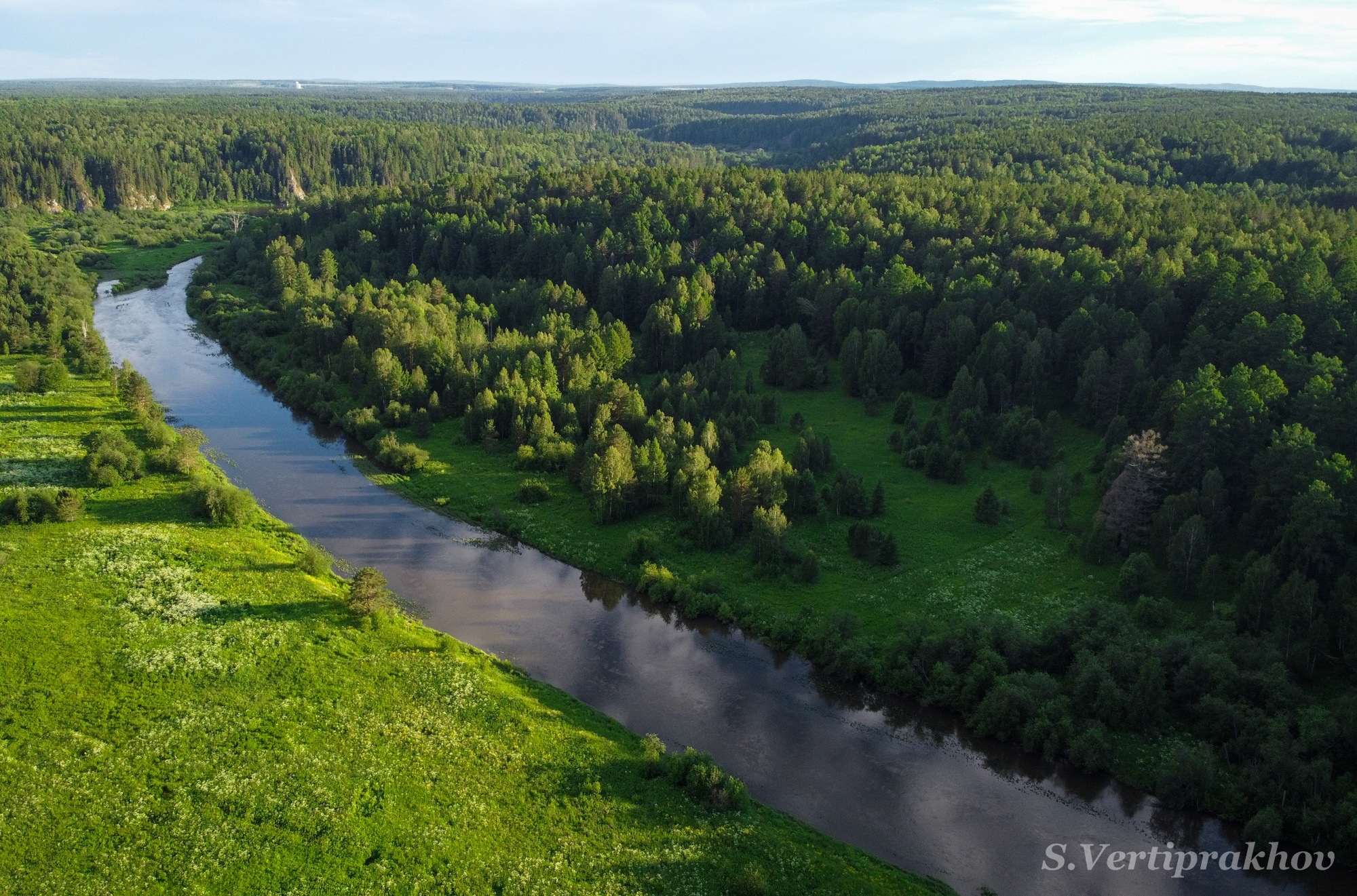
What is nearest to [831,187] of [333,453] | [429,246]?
[429,246]

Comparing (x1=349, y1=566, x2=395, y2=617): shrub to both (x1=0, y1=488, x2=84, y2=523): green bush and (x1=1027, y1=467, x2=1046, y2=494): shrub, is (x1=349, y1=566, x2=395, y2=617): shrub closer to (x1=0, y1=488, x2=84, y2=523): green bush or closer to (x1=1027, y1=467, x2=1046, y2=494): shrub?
(x1=0, y1=488, x2=84, y2=523): green bush

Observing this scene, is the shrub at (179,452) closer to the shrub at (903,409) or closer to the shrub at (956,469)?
the shrub at (956,469)

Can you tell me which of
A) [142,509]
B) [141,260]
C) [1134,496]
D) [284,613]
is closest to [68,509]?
[142,509]

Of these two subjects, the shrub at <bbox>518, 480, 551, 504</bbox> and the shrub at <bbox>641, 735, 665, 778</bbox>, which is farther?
the shrub at <bbox>518, 480, 551, 504</bbox>

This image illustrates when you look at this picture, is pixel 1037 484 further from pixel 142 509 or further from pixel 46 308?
pixel 46 308

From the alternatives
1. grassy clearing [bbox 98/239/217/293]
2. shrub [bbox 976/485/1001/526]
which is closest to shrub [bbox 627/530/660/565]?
shrub [bbox 976/485/1001/526]

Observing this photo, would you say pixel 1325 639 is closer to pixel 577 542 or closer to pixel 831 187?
pixel 577 542
